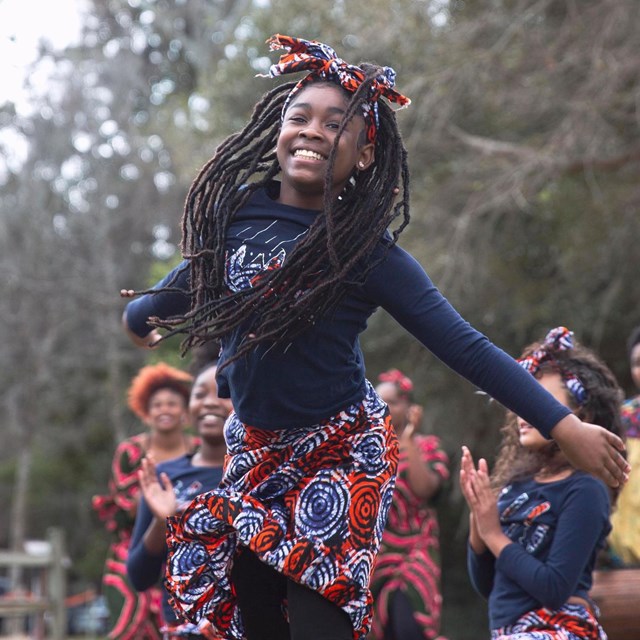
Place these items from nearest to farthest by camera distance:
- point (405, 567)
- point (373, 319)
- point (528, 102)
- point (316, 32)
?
point (405, 567) < point (528, 102) < point (373, 319) < point (316, 32)

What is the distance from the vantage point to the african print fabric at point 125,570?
6.23 m

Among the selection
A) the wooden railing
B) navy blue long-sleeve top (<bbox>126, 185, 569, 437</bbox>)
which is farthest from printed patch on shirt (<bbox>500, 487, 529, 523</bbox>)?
the wooden railing

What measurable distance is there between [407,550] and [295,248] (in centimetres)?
444

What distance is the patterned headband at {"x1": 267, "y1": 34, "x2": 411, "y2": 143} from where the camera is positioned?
314 cm

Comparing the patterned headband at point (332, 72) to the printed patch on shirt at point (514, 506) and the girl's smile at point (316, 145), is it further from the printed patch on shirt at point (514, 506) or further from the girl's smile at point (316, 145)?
the printed patch on shirt at point (514, 506)

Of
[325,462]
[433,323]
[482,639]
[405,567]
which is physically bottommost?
[482,639]

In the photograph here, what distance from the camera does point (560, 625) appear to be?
375 cm

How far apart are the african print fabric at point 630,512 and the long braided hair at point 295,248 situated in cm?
319

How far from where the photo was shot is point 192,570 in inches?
121

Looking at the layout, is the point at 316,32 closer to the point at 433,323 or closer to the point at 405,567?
the point at 405,567

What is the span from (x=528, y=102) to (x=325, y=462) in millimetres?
7878

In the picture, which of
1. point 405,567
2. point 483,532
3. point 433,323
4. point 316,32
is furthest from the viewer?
point 316,32

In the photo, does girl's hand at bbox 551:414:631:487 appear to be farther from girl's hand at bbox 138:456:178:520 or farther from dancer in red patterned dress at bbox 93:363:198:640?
dancer in red patterned dress at bbox 93:363:198:640

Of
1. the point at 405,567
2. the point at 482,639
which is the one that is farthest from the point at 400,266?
the point at 482,639
